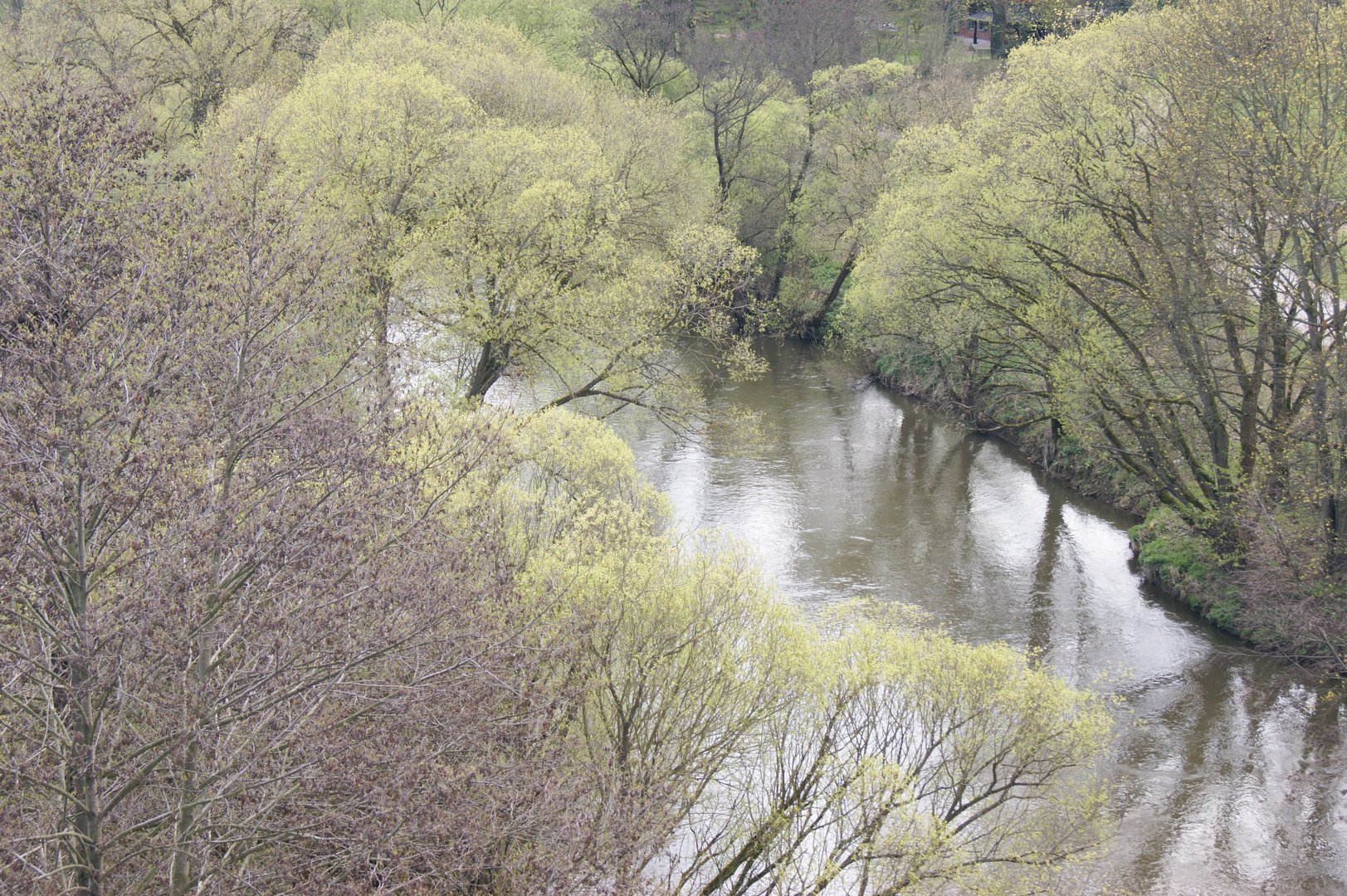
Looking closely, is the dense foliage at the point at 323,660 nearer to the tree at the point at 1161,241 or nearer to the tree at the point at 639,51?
the tree at the point at 1161,241

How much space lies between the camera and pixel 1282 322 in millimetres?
19484

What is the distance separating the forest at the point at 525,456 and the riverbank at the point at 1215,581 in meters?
0.13

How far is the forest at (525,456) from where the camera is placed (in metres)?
8.01

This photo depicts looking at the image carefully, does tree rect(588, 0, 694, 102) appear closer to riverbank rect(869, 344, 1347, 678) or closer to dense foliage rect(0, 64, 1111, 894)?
riverbank rect(869, 344, 1347, 678)

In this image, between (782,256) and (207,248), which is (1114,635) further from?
(782,256)

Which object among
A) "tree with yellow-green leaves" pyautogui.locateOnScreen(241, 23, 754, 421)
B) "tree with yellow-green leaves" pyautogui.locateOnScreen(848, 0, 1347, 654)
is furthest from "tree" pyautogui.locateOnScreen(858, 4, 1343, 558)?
"tree with yellow-green leaves" pyautogui.locateOnScreen(241, 23, 754, 421)

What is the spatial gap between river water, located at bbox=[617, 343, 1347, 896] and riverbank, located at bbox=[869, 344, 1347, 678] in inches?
15.9

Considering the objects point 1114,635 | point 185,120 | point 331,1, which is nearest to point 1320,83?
point 1114,635

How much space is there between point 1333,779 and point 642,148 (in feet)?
83.5

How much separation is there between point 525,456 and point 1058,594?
13.2 metres

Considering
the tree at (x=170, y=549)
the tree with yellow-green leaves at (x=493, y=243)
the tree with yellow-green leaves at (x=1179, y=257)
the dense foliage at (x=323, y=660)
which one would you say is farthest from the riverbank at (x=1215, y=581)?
the tree at (x=170, y=549)

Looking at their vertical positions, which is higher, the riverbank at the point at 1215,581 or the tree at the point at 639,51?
the tree at the point at 639,51

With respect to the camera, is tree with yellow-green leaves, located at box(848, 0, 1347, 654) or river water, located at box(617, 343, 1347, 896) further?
tree with yellow-green leaves, located at box(848, 0, 1347, 654)

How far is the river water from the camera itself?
14305 mm
